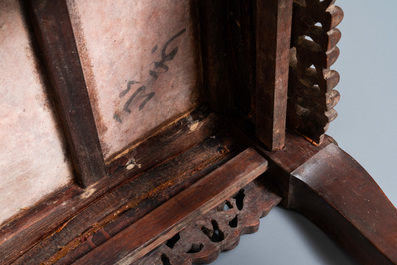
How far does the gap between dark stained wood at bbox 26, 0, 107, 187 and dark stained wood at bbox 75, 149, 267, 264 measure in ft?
0.70

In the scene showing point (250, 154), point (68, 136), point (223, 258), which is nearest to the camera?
point (68, 136)

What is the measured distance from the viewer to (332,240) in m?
1.81

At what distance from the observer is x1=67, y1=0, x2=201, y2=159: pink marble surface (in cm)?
155

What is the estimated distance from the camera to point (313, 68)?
175 cm

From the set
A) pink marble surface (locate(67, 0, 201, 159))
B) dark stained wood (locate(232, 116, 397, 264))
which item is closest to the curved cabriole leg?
dark stained wood (locate(232, 116, 397, 264))

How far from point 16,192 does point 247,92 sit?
31.2 inches

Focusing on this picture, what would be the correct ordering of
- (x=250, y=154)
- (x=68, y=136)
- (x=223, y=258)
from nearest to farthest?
(x=68, y=136) → (x=223, y=258) → (x=250, y=154)

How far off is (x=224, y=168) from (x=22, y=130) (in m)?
0.63

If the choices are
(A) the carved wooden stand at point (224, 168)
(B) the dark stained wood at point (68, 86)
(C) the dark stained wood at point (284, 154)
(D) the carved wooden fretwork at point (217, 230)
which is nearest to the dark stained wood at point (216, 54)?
(A) the carved wooden stand at point (224, 168)

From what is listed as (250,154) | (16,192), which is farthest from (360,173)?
(16,192)

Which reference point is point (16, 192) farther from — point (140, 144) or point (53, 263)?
point (140, 144)

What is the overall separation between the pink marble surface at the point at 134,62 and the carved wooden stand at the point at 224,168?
3 centimetres

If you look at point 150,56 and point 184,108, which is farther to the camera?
point 184,108

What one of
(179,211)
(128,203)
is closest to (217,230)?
(179,211)
